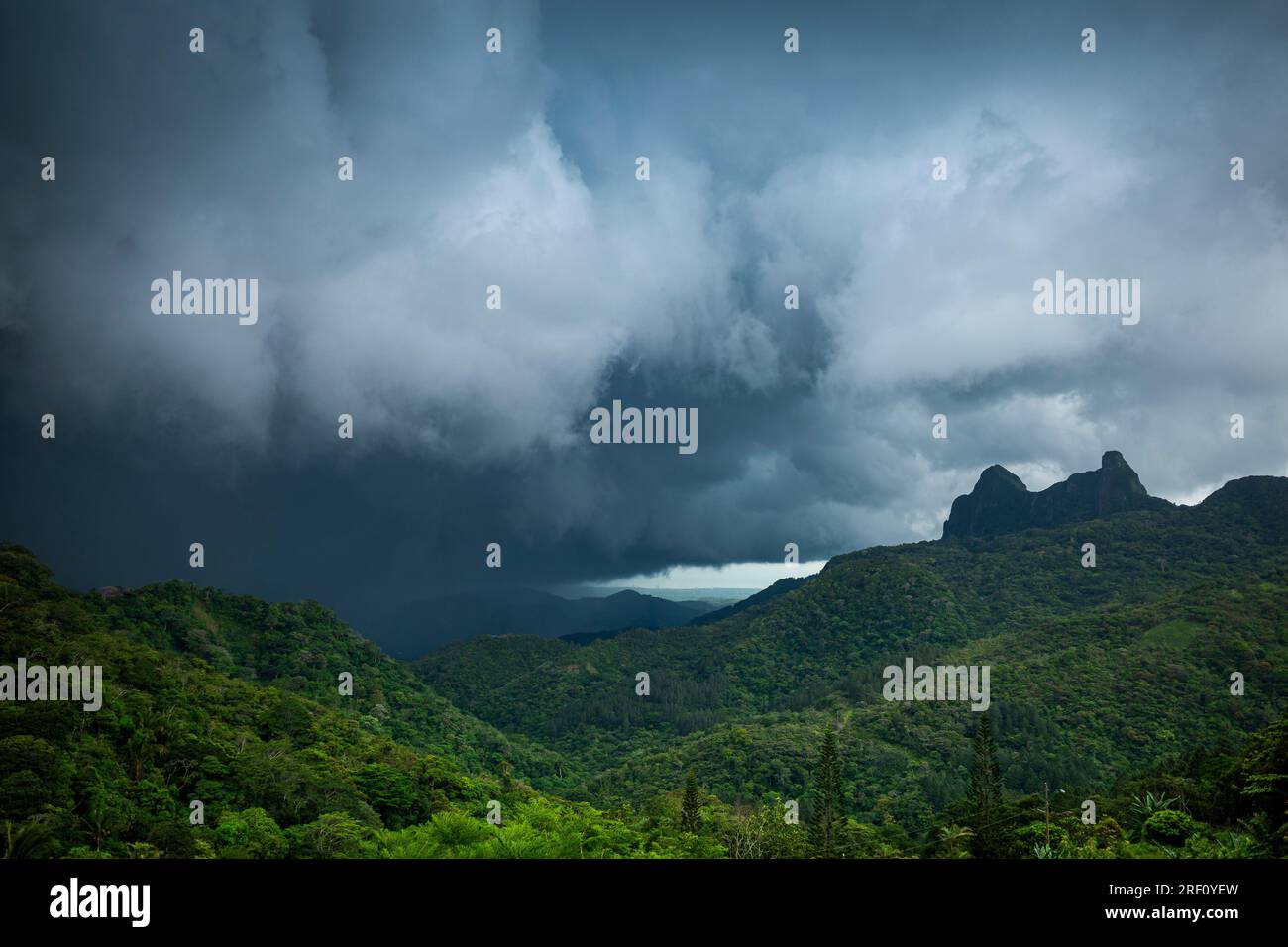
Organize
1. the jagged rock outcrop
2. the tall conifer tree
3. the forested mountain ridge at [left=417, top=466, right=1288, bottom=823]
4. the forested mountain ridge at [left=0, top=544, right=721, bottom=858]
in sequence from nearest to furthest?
1. the forested mountain ridge at [left=0, top=544, right=721, bottom=858]
2. the tall conifer tree
3. the forested mountain ridge at [left=417, top=466, right=1288, bottom=823]
4. the jagged rock outcrop

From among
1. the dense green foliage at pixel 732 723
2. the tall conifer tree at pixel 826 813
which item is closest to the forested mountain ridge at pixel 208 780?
the dense green foliage at pixel 732 723

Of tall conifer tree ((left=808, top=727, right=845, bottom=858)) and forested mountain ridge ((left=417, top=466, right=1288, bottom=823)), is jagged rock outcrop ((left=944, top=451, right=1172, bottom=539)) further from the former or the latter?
tall conifer tree ((left=808, top=727, right=845, bottom=858))

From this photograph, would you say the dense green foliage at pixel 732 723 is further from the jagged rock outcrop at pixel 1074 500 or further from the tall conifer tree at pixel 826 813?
the jagged rock outcrop at pixel 1074 500

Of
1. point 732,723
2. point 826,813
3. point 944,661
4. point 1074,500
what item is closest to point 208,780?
point 826,813

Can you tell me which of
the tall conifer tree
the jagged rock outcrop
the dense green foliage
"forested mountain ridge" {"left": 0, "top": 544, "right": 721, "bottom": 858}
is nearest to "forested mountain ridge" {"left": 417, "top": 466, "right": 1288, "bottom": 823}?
the dense green foliage

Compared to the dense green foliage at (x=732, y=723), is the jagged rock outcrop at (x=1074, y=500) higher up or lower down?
higher up

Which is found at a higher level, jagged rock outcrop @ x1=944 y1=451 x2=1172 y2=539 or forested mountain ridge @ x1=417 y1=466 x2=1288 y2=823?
jagged rock outcrop @ x1=944 y1=451 x2=1172 y2=539
